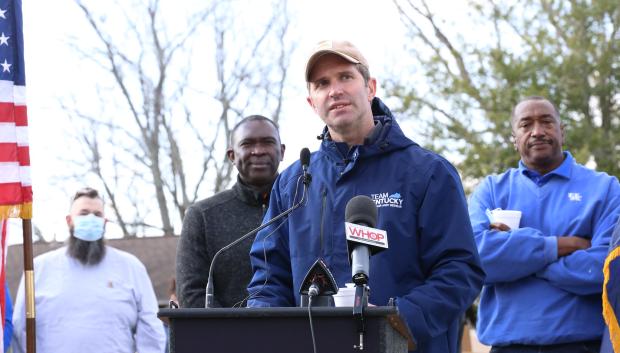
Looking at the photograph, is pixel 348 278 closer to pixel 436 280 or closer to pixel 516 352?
A: pixel 436 280

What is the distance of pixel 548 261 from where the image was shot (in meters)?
5.75

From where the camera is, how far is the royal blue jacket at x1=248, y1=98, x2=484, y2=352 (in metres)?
4.15

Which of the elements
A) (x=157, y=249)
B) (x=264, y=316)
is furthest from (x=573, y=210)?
(x=157, y=249)

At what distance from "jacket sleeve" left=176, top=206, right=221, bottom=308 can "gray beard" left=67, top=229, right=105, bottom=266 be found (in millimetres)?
1886

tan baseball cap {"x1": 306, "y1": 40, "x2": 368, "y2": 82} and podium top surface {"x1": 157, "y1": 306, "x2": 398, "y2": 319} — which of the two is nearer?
podium top surface {"x1": 157, "y1": 306, "x2": 398, "y2": 319}

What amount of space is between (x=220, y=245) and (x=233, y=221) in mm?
187

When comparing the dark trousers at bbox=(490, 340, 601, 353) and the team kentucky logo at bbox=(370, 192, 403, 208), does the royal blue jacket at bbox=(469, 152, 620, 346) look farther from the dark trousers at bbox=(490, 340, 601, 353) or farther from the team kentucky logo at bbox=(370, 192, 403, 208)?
the team kentucky logo at bbox=(370, 192, 403, 208)

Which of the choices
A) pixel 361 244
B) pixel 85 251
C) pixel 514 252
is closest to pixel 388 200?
pixel 361 244

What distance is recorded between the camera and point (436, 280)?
415 cm

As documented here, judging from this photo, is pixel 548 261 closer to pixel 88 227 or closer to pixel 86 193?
pixel 88 227

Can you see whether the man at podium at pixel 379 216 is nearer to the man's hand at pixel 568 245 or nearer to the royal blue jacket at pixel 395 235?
the royal blue jacket at pixel 395 235

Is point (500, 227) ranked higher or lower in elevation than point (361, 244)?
higher

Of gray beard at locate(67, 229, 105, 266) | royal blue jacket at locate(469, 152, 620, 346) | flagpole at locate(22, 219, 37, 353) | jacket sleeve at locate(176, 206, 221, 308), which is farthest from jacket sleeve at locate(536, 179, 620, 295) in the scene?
gray beard at locate(67, 229, 105, 266)

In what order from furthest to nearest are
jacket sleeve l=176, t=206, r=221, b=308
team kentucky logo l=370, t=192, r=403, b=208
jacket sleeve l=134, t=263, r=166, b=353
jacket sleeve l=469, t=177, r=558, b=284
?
jacket sleeve l=134, t=263, r=166, b=353 → jacket sleeve l=176, t=206, r=221, b=308 → jacket sleeve l=469, t=177, r=558, b=284 → team kentucky logo l=370, t=192, r=403, b=208
